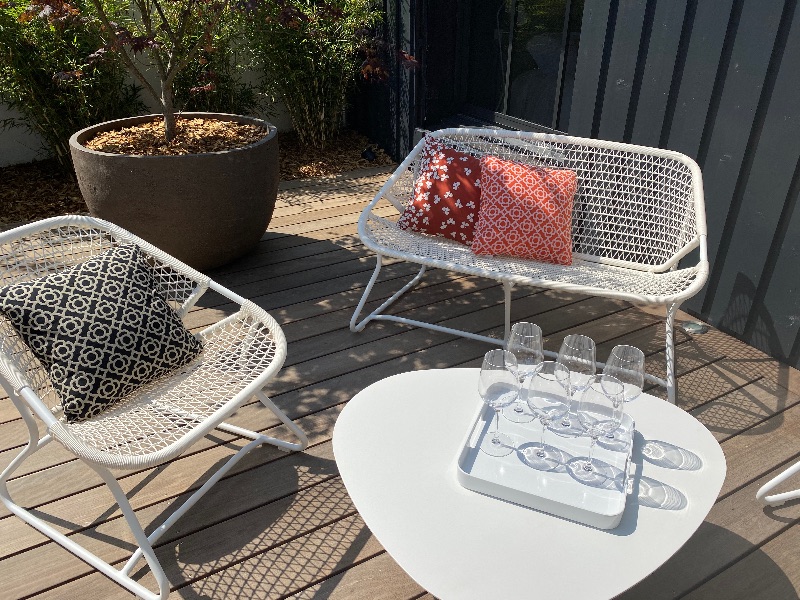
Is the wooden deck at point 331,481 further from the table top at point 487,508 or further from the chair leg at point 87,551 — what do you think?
the table top at point 487,508

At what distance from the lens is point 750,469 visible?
→ 7.09 feet

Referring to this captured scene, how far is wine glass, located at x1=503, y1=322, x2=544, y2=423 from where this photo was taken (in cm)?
166

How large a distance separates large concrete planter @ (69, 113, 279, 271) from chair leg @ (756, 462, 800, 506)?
2.42m

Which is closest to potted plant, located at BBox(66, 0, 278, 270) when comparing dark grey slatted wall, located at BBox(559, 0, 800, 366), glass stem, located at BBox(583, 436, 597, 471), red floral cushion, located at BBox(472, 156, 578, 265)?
red floral cushion, located at BBox(472, 156, 578, 265)

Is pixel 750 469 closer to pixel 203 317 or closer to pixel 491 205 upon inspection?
pixel 491 205

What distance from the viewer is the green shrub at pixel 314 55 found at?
451 centimetres

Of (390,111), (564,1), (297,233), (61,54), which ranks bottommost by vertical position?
(297,233)

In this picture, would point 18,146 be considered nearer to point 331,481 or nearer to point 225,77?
point 225,77

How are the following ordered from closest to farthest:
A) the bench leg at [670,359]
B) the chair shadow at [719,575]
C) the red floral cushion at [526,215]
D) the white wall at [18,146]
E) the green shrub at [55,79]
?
the chair shadow at [719,575]
the bench leg at [670,359]
the red floral cushion at [526,215]
the green shrub at [55,79]
the white wall at [18,146]

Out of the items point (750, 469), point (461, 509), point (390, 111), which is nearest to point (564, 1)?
point (390, 111)

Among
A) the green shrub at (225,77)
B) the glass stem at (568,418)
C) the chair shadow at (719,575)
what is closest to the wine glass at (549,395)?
the glass stem at (568,418)

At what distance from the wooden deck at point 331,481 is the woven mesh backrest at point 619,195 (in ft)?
1.14

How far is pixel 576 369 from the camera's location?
5.34 feet

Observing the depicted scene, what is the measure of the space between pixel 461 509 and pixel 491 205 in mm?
1574
